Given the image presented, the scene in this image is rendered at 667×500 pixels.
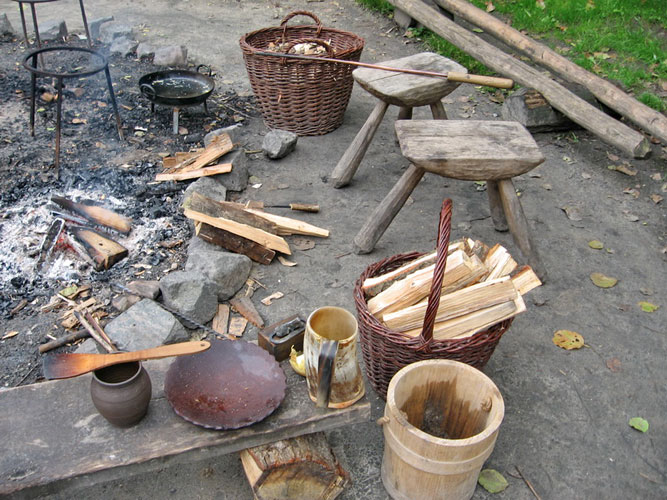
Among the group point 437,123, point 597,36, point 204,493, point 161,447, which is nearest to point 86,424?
point 161,447

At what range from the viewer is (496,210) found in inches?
179

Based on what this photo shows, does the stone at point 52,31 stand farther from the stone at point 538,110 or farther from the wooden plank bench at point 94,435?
the wooden plank bench at point 94,435

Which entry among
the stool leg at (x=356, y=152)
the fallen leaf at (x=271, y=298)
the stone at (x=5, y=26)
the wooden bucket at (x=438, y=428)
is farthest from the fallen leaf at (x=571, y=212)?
the stone at (x=5, y=26)

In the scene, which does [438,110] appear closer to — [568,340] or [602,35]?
[568,340]

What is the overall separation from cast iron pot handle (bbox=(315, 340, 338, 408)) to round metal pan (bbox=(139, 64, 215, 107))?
3.93 metres

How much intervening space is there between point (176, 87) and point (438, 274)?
4546 mm

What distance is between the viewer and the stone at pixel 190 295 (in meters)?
3.57

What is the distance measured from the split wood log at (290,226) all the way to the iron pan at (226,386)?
A: 1680mm

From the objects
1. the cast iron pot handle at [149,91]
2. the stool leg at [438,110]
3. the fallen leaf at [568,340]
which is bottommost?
the fallen leaf at [568,340]

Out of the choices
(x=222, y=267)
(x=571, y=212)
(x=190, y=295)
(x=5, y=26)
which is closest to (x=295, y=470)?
(x=190, y=295)

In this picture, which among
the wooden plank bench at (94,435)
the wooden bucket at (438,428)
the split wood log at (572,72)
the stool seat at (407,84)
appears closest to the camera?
the wooden plank bench at (94,435)

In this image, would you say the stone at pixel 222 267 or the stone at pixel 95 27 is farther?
the stone at pixel 95 27

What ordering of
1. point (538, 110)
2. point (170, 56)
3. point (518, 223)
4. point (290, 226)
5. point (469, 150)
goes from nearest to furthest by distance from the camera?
point (469, 150), point (518, 223), point (290, 226), point (538, 110), point (170, 56)

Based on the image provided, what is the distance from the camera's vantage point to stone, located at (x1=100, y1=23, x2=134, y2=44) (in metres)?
7.78
